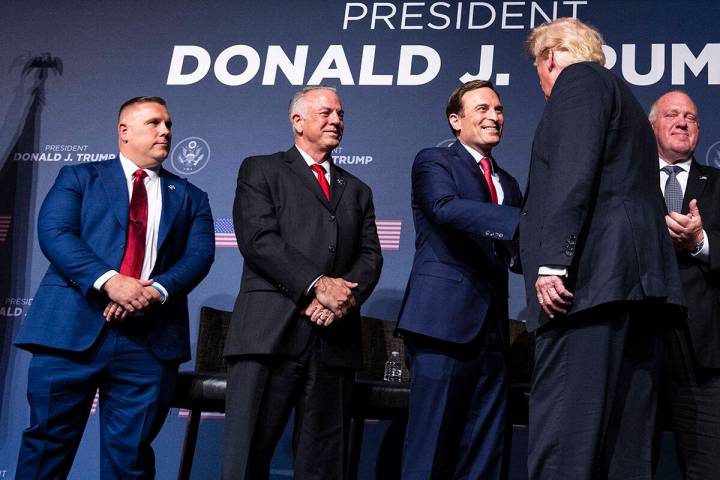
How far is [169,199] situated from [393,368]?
149cm

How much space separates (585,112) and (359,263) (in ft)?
3.92

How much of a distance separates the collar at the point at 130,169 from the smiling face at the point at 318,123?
610mm

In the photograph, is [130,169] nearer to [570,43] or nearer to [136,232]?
[136,232]

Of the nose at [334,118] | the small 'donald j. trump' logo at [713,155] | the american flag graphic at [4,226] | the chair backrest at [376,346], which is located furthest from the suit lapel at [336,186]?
the american flag graphic at [4,226]

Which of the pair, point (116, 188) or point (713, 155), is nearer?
point (116, 188)

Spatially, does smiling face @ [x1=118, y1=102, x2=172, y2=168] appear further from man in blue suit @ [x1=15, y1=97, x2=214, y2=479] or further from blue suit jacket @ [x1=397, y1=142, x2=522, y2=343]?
blue suit jacket @ [x1=397, y1=142, x2=522, y2=343]

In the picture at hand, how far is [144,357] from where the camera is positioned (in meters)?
3.12

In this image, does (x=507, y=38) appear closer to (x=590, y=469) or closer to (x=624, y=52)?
(x=624, y=52)

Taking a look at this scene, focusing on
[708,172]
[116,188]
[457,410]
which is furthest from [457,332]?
[116,188]

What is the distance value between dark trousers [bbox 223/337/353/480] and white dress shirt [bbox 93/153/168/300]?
0.50 m

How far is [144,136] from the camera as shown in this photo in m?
3.41

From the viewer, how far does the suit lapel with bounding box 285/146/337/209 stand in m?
3.23

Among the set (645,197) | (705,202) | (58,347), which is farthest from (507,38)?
(58,347)

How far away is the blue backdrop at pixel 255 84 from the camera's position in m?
4.62
